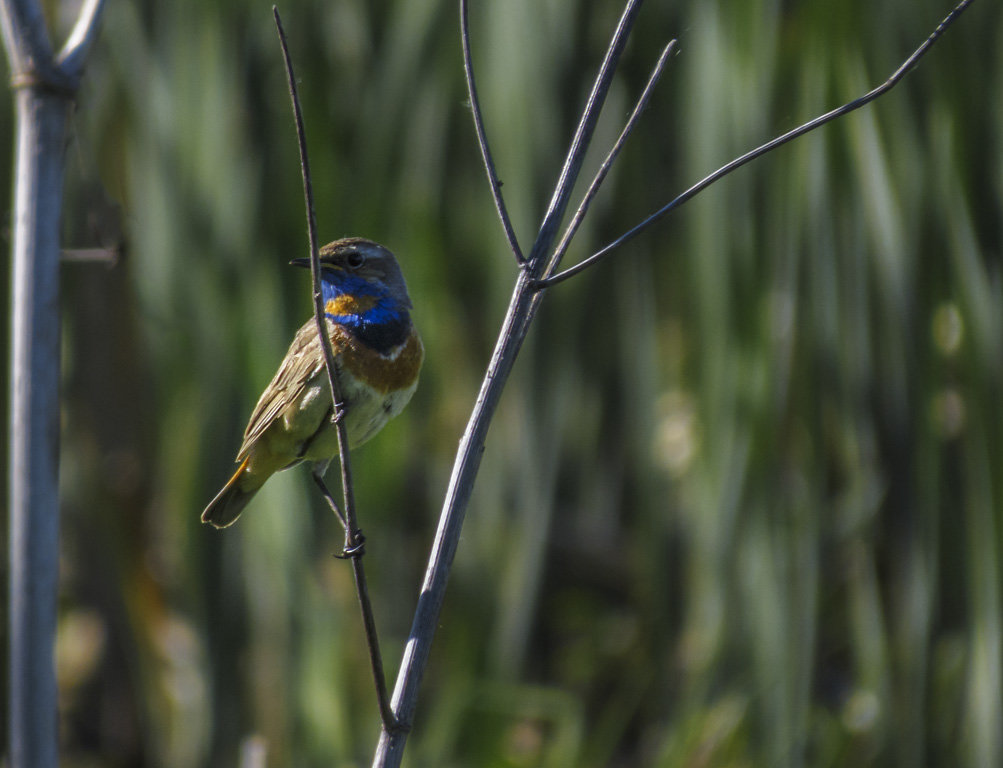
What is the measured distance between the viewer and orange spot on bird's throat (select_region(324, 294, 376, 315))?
2115 mm

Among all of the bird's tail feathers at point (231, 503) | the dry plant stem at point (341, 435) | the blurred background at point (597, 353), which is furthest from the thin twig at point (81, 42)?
the blurred background at point (597, 353)

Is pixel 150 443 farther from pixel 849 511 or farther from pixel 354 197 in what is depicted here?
pixel 849 511

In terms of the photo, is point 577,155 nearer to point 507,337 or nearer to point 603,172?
point 603,172

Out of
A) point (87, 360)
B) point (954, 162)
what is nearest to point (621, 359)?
point (954, 162)

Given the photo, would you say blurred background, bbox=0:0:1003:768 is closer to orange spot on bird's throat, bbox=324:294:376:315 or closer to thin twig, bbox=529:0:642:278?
orange spot on bird's throat, bbox=324:294:376:315

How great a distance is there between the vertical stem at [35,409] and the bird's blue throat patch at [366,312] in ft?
1.84

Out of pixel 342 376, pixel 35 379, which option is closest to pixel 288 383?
pixel 342 376

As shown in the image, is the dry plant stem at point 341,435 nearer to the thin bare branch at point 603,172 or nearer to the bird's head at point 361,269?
the thin bare branch at point 603,172

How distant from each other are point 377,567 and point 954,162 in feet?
6.91

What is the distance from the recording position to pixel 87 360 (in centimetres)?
425

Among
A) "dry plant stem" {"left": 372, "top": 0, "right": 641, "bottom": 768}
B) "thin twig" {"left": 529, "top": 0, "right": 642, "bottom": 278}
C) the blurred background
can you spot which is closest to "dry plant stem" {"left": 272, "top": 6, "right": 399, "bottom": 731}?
"dry plant stem" {"left": 372, "top": 0, "right": 641, "bottom": 768}

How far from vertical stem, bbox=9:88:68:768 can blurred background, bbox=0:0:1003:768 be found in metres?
1.03

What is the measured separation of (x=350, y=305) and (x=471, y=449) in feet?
2.43

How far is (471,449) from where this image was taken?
4.81 feet
